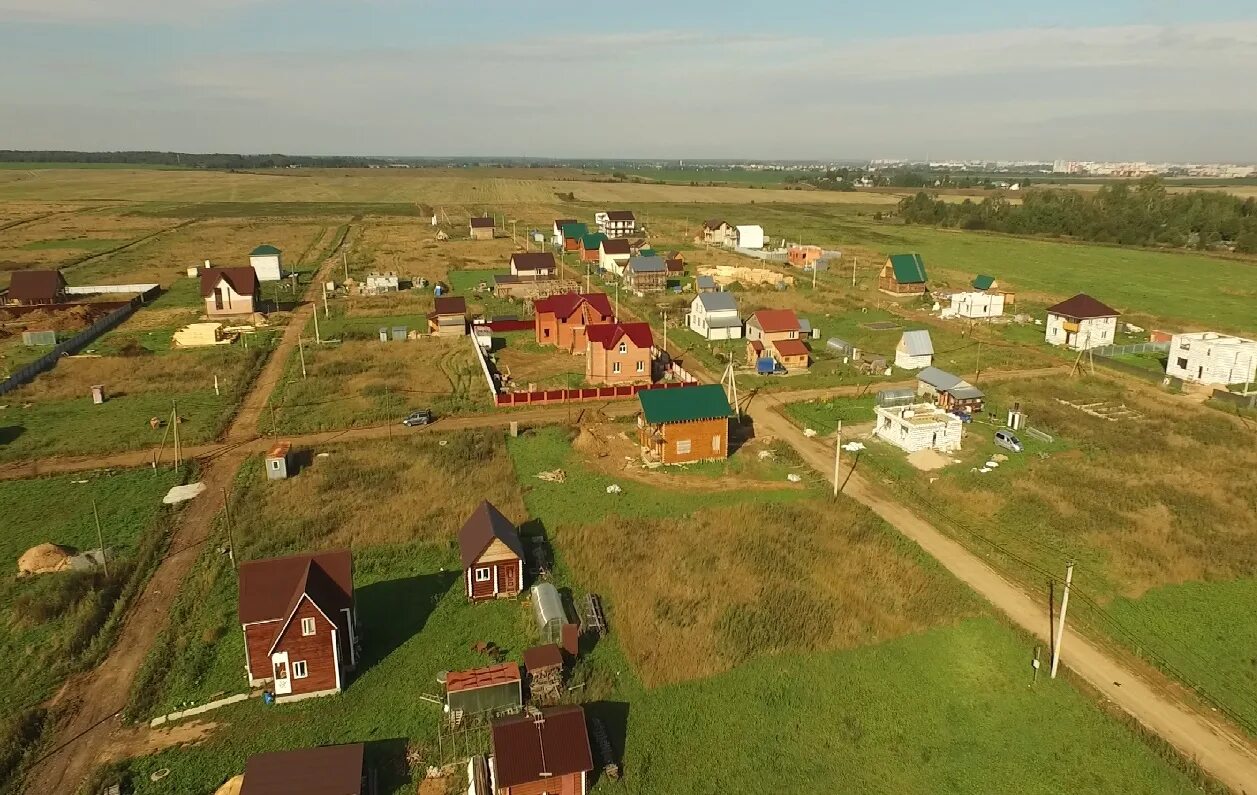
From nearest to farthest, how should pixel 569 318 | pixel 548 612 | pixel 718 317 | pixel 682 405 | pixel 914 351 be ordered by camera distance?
pixel 548 612, pixel 682 405, pixel 914 351, pixel 569 318, pixel 718 317

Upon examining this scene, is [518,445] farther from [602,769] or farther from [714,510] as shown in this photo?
[602,769]

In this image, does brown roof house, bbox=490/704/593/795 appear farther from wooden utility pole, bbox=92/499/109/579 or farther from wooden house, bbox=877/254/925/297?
wooden house, bbox=877/254/925/297

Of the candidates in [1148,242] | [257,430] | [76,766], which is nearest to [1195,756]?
[76,766]

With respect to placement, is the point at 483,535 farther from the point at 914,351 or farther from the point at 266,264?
the point at 266,264

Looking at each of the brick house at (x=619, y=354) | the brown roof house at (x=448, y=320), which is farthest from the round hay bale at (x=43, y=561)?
the brown roof house at (x=448, y=320)

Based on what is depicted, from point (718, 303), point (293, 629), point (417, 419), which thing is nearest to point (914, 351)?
point (718, 303)

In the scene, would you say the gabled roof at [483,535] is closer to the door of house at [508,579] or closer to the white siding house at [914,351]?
the door of house at [508,579]

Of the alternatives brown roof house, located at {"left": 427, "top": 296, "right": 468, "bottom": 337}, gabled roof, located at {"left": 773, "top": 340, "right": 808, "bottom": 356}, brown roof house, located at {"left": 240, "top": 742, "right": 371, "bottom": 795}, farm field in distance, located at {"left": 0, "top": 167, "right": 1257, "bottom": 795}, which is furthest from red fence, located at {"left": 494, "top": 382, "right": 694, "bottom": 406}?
brown roof house, located at {"left": 240, "top": 742, "right": 371, "bottom": 795}
